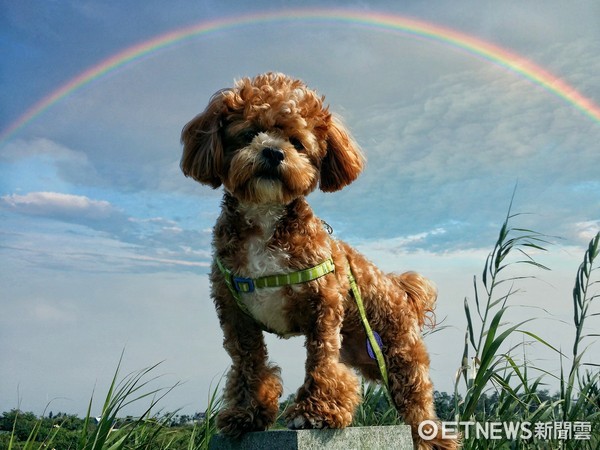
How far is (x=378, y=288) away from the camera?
465 centimetres

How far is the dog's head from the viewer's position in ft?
12.2

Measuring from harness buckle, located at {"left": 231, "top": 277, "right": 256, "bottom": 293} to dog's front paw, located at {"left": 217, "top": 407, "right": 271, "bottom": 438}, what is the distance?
0.76 metres

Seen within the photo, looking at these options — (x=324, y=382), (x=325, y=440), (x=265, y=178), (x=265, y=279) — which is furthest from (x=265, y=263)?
(x=325, y=440)

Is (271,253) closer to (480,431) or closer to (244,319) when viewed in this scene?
(244,319)

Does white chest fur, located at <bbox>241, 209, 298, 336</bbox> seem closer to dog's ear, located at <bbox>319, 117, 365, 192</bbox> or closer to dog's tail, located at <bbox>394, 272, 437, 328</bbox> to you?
dog's ear, located at <bbox>319, 117, 365, 192</bbox>

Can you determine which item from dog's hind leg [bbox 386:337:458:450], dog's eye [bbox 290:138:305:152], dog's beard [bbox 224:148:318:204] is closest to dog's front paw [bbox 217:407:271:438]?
dog's hind leg [bbox 386:337:458:450]

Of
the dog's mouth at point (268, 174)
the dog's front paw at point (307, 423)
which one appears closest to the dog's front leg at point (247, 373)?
the dog's front paw at point (307, 423)

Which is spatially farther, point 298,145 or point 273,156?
point 298,145

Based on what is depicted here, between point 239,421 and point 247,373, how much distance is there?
31cm

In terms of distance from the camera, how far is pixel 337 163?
13.9ft

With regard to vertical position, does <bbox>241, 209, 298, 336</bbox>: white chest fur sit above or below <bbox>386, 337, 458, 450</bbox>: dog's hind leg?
above

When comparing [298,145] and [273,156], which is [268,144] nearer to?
[273,156]

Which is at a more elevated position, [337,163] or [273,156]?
[337,163]

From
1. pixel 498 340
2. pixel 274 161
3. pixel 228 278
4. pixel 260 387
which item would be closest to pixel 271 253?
pixel 228 278
